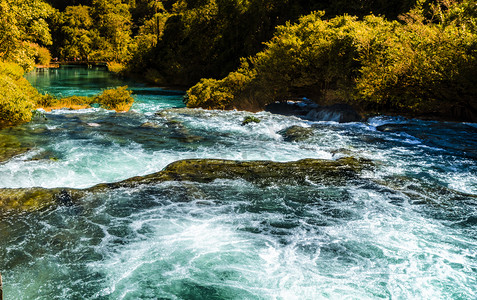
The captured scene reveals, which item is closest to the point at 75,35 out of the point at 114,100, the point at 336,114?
the point at 114,100

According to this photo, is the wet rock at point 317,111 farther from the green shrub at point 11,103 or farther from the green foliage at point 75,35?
the green foliage at point 75,35

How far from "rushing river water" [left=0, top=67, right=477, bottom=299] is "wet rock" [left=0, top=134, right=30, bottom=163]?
0.43 m

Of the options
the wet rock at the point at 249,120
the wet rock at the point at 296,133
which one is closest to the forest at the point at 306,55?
the wet rock at the point at 296,133

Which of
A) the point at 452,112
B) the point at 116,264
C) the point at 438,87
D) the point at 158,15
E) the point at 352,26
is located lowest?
the point at 116,264

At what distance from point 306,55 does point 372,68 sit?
15.8 ft

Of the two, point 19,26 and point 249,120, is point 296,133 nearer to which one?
point 249,120

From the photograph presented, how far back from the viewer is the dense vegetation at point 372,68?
16.6m

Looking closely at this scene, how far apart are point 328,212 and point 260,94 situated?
18132 mm

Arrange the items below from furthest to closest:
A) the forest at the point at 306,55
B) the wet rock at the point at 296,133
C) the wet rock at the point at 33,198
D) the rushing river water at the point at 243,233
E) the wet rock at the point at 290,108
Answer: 1. the wet rock at the point at 290,108
2. the forest at the point at 306,55
3. the wet rock at the point at 296,133
4. the wet rock at the point at 33,198
5. the rushing river water at the point at 243,233

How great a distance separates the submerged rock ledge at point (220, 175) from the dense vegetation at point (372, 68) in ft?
27.0

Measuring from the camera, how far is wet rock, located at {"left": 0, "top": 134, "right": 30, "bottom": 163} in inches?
462

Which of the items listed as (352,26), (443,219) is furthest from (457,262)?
(352,26)

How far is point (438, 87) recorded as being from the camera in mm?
17250

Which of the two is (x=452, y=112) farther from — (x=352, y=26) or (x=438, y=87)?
(x=352, y=26)
